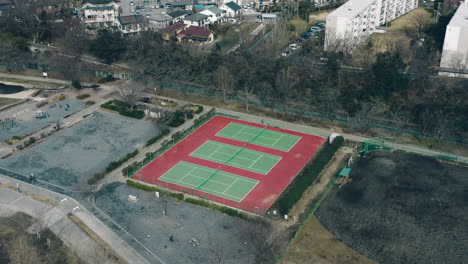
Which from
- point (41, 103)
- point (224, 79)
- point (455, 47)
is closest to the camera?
point (224, 79)

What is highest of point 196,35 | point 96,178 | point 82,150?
point 196,35

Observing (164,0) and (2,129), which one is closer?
(2,129)

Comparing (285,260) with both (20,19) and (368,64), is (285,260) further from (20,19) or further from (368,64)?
(20,19)

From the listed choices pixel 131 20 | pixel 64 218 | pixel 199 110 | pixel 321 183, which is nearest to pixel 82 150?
pixel 64 218

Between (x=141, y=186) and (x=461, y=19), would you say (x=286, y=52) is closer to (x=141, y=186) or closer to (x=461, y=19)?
(x=461, y=19)

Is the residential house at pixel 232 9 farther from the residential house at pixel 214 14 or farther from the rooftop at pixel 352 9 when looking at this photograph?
the rooftop at pixel 352 9

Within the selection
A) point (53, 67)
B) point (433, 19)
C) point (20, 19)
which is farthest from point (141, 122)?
point (433, 19)

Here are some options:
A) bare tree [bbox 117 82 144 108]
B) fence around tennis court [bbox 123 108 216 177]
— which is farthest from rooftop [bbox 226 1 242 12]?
fence around tennis court [bbox 123 108 216 177]
